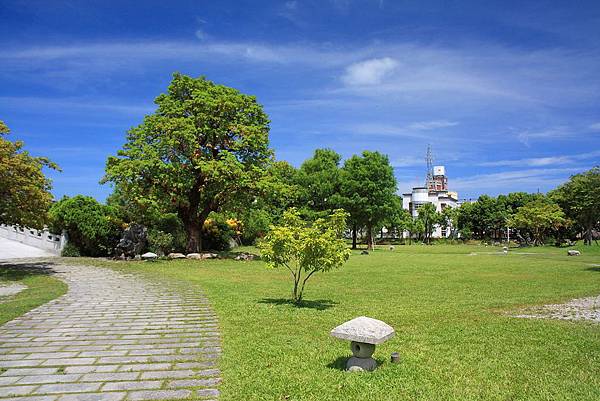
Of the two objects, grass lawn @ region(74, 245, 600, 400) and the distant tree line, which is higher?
the distant tree line

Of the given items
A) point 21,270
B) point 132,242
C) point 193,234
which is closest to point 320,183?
point 193,234

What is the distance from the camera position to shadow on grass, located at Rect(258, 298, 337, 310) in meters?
10.9

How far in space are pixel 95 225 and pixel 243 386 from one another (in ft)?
82.4

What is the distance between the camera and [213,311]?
1016 cm

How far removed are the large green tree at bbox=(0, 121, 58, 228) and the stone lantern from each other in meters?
15.0

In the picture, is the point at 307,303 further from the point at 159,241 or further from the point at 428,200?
the point at 428,200

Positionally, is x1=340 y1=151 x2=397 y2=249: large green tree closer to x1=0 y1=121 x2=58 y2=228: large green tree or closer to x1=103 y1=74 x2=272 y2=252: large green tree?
x1=103 y1=74 x2=272 y2=252: large green tree

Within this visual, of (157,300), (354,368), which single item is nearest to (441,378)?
(354,368)

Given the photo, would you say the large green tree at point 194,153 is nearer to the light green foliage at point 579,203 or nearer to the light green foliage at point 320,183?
the light green foliage at point 320,183

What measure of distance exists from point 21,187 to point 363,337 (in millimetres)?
15733

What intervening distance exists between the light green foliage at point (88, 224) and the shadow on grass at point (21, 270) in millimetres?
6015

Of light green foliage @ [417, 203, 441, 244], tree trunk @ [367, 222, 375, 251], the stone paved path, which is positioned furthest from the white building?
the stone paved path

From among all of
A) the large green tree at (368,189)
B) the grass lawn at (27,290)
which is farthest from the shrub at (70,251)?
the large green tree at (368,189)

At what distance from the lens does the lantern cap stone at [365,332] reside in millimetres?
5484
